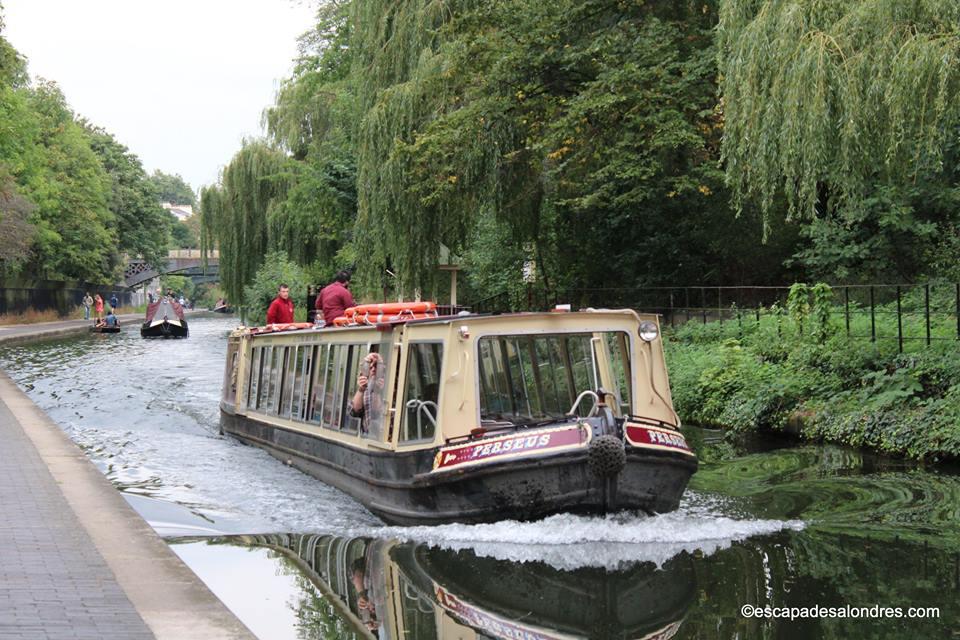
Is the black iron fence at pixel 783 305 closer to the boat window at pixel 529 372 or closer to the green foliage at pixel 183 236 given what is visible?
the boat window at pixel 529 372

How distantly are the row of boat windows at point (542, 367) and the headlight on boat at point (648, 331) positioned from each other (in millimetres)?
296

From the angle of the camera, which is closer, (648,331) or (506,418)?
(648,331)

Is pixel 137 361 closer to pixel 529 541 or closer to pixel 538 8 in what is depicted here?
pixel 538 8

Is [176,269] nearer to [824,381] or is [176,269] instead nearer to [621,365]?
[824,381]

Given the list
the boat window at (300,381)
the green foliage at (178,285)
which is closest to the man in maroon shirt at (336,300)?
the boat window at (300,381)

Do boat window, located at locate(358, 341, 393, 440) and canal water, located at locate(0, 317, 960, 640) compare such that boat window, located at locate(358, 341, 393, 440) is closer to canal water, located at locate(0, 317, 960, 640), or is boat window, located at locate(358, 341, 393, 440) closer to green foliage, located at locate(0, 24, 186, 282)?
canal water, located at locate(0, 317, 960, 640)

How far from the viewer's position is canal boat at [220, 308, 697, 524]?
410 inches

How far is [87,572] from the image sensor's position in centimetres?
797

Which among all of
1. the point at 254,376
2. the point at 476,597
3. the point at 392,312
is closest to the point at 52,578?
the point at 476,597

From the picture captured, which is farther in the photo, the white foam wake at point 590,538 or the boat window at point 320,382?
the boat window at point 320,382

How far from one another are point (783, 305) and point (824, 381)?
580 cm

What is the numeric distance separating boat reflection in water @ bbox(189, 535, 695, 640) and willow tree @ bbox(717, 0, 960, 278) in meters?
6.51

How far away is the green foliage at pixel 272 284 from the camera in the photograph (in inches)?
1768

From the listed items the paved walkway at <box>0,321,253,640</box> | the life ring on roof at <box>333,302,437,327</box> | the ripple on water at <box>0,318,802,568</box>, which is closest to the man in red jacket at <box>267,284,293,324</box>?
the ripple on water at <box>0,318,802,568</box>
